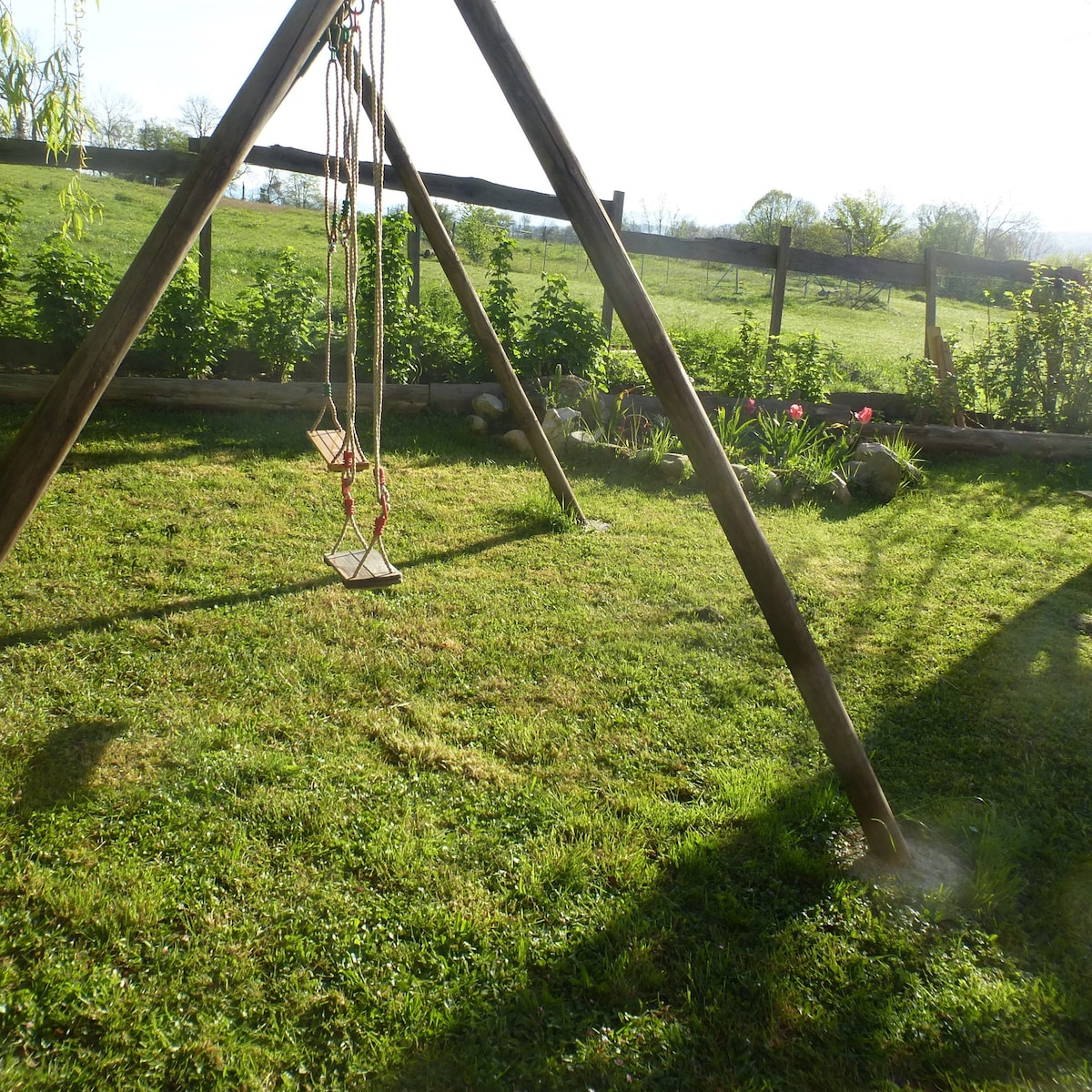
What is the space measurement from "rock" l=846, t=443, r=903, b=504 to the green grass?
9.38 ft

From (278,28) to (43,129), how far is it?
269cm

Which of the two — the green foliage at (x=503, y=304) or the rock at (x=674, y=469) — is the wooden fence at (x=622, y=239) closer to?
the green foliage at (x=503, y=304)

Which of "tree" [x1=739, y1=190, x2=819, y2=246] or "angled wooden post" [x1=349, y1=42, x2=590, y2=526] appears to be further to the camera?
"tree" [x1=739, y1=190, x2=819, y2=246]

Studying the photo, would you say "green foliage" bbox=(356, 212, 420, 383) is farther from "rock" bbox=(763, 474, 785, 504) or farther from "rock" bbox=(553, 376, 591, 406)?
"rock" bbox=(763, 474, 785, 504)

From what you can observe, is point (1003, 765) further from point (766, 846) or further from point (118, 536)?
point (118, 536)

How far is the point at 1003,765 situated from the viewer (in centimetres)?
329

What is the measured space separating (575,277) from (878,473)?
19748 mm

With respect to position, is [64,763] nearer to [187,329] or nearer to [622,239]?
[187,329]

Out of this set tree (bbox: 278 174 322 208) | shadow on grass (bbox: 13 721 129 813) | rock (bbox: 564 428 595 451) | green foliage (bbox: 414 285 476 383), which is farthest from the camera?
tree (bbox: 278 174 322 208)

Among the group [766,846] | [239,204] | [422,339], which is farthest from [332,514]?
[239,204]

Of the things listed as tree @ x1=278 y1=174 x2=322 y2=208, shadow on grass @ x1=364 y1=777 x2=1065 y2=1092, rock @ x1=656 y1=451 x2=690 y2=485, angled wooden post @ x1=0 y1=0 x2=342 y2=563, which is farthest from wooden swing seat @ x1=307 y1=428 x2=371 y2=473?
tree @ x1=278 y1=174 x2=322 y2=208

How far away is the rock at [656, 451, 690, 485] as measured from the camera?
661 cm

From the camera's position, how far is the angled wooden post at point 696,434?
103 inches

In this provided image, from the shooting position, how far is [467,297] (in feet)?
17.3
